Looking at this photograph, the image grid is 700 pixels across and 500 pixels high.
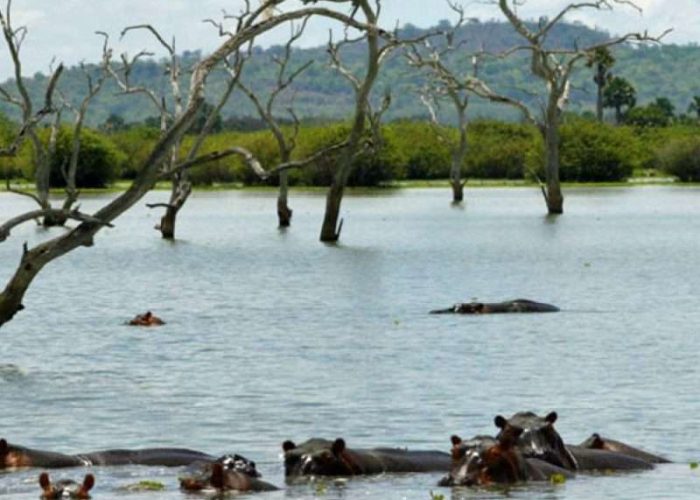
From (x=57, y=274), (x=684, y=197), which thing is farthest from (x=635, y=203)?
(x=57, y=274)

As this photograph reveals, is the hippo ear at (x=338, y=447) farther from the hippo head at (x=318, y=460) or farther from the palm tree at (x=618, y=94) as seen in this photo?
the palm tree at (x=618, y=94)

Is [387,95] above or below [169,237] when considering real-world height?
above

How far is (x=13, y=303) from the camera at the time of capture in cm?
2442

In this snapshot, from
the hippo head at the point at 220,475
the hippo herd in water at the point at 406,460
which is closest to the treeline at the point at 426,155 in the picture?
the hippo herd in water at the point at 406,460

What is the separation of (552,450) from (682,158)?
110004 mm

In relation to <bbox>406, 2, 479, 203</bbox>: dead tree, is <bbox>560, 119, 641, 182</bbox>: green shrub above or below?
below

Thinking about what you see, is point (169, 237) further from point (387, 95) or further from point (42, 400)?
point (42, 400)

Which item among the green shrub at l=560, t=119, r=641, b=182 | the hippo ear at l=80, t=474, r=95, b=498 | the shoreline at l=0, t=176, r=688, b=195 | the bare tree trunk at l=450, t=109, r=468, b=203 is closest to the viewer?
the hippo ear at l=80, t=474, r=95, b=498

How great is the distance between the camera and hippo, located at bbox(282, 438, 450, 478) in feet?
51.7

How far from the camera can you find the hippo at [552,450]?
51.6 feet

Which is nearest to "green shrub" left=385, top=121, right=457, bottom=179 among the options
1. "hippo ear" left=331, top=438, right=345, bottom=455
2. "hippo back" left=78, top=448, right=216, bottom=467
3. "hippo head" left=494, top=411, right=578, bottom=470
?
"hippo back" left=78, top=448, right=216, bottom=467

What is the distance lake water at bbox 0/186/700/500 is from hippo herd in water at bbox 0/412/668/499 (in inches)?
6.5

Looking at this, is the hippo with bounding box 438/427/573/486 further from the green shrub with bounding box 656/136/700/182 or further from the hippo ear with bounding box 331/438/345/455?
the green shrub with bounding box 656/136/700/182

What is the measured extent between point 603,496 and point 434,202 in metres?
84.5
